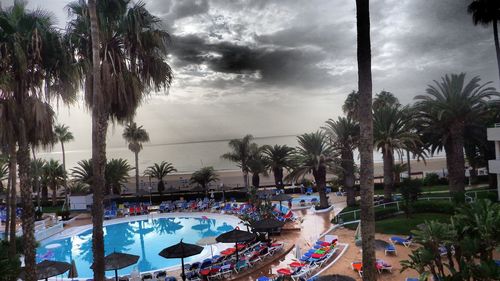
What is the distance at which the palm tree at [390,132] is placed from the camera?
2336 centimetres

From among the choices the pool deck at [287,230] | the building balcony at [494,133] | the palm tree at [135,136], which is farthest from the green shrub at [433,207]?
the palm tree at [135,136]

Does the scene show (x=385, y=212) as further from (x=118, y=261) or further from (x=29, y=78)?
(x=29, y=78)

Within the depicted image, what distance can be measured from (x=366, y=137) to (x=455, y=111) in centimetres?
1838

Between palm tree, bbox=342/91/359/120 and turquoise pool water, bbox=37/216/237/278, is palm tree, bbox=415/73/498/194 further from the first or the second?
palm tree, bbox=342/91/359/120

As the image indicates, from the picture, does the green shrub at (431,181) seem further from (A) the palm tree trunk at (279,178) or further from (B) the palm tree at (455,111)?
(A) the palm tree trunk at (279,178)

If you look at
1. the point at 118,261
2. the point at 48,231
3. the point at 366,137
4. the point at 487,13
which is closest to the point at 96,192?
the point at 118,261

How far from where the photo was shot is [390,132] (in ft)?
77.2

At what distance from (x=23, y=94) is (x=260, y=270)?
1126cm

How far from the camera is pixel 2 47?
1033 cm

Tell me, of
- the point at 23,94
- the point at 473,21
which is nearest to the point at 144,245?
the point at 23,94

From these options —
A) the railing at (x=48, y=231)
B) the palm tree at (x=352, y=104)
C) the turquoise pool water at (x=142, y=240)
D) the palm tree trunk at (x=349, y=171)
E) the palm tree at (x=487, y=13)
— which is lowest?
the turquoise pool water at (x=142, y=240)

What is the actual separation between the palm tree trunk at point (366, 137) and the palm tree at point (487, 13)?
24359 mm

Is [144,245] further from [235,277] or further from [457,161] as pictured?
[457,161]

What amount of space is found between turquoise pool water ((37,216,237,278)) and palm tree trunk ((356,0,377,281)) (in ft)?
40.0
